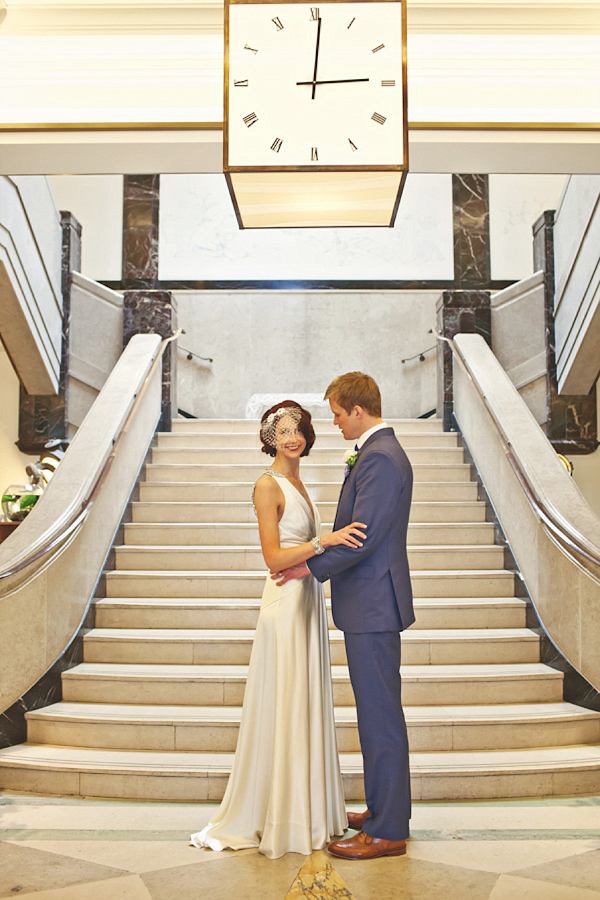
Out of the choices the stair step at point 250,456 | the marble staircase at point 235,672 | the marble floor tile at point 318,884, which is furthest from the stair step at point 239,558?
the marble floor tile at point 318,884

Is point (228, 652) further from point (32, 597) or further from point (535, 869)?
point (535, 869)

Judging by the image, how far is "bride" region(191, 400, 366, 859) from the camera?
344 centimetres

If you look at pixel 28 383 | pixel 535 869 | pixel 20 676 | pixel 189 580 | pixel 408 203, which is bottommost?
pixel 535 869

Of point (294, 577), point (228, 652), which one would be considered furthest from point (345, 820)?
point (228, 652)

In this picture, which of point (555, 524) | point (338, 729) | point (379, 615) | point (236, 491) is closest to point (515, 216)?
point (236, 491)

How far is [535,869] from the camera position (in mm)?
3285

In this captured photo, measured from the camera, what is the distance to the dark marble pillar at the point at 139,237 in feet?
38.2

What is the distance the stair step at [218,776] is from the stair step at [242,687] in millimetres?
515

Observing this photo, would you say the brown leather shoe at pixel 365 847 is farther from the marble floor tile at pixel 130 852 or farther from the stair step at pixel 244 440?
the stair step at pixel 244 440

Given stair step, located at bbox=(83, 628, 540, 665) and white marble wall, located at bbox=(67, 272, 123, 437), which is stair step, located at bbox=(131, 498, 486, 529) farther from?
white marble wall, located at bbox=(67, 272, 123, 437)

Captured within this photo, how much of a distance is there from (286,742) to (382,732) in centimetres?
40

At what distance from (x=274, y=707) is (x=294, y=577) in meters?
0.53

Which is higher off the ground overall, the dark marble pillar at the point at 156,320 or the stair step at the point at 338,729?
the dark marble pillar at the point at 156,320

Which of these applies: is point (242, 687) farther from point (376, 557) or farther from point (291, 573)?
point (376, 557)
